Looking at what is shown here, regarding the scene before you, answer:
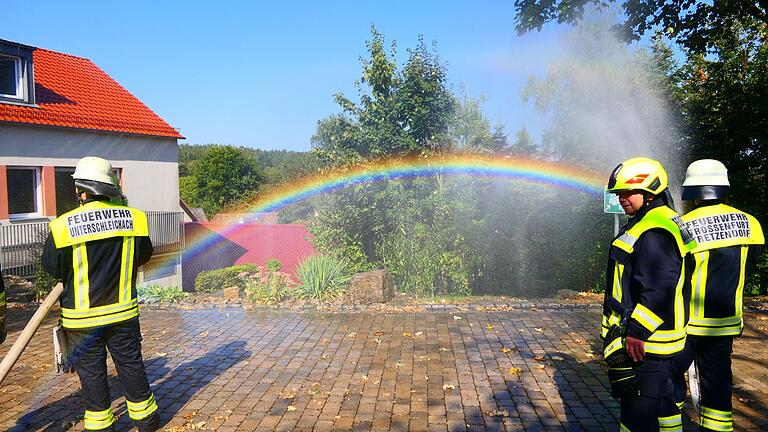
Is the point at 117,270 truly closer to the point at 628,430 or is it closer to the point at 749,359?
the point at 628,430

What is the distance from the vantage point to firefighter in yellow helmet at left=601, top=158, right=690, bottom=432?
3115 millimetres

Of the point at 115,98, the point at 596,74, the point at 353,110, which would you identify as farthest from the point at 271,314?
the point at 115,98

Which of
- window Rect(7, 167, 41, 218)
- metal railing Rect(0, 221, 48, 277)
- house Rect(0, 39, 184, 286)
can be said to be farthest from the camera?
window Rect(7, 167, 41, 218)

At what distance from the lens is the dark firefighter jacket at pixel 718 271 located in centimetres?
376

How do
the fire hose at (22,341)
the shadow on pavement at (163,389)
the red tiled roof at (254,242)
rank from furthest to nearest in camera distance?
the red tiled roof at (254,242) → the shadow on pavement at (163,389) → the fire hose at (22,341)

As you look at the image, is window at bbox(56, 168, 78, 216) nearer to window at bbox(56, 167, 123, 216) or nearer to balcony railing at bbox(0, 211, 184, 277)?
window at bbox(56, 167, 123, 216)

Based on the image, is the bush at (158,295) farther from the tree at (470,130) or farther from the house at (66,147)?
the tree at (470,130)

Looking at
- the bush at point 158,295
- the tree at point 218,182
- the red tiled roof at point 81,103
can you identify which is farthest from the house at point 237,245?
the tree at point 218,182

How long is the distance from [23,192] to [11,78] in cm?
384

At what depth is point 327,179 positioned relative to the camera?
13945mm

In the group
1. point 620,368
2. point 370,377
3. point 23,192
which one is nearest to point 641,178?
Result: point 620,368

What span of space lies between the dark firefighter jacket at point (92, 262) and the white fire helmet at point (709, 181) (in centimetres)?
425

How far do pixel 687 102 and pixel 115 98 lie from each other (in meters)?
21.7

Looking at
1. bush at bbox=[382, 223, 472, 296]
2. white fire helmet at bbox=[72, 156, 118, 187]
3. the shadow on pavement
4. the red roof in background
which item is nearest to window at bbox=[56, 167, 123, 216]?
the red roof in background
